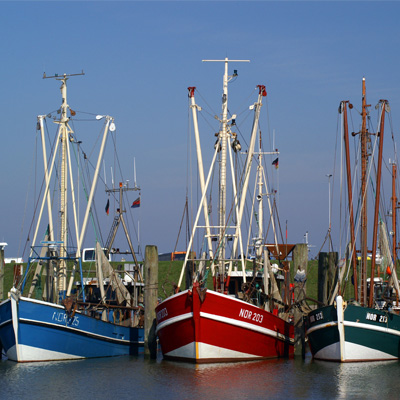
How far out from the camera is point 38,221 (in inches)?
1271

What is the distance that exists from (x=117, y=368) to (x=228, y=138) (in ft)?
32.3

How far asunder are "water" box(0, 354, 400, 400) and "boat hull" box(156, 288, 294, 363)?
0.45 metres

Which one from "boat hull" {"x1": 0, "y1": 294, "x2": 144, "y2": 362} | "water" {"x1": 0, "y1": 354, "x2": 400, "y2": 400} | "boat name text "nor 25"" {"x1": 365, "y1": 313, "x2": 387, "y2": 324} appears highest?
"boat name text "nor 25"" {"x1": 365, "y1": 313, "x2": 387, "y2": 324}

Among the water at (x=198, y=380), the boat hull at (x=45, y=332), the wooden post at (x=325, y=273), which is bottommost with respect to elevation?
the water at (x=198, y=380)

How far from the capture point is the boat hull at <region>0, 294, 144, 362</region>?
89.2 ft

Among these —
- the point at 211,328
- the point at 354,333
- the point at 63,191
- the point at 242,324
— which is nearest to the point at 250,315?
the point at 242,324

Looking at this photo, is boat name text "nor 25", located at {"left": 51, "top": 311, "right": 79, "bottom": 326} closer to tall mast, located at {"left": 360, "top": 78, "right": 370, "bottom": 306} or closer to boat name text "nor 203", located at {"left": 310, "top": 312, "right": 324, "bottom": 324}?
boat name text "nor 203", located at {"left": 310, "top": 312, "right": 324, "bottom": 324}

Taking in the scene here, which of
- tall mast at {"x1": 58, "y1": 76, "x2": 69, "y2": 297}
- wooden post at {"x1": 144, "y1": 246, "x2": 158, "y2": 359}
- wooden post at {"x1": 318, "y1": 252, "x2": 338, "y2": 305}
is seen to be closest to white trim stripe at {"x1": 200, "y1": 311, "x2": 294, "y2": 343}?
wooden post at {"x1": 144, "y1": 246, "x2": 158, "y2": 359}

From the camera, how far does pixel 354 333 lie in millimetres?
26875

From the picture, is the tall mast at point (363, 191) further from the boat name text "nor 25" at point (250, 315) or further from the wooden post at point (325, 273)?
the boat name text "nor 25" at point (250, 315)

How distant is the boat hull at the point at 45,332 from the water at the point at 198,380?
0.48m

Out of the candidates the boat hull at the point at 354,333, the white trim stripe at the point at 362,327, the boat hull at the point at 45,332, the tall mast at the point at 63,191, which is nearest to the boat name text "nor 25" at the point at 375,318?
the boat hull at the point at 354,333

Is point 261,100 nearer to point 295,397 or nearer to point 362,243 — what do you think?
point 362,243

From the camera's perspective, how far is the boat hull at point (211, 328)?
2650 cm
